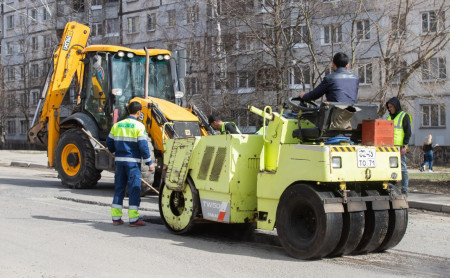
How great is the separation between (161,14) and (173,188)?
36461 millimetres

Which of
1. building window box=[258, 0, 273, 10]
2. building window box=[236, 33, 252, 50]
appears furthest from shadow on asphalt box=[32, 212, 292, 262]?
building window box=[236, 33, 252, 50]

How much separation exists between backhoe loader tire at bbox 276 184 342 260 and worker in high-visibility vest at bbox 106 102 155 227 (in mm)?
2762

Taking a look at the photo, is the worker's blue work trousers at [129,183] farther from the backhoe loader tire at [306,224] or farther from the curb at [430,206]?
the curb at [430,206]

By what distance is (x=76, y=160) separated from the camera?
14.2m

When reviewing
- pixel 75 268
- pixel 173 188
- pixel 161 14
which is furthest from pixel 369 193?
pixel 161 14

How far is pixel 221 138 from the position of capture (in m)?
7.64

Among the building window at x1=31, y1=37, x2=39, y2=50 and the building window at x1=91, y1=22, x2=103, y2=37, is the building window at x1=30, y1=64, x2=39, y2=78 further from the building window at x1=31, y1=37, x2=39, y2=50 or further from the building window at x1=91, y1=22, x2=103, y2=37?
the building window at x1=91, y1=22, x2=103, y2=37

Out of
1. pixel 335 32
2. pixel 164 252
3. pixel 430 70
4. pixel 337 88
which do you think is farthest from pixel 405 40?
pixel 164 252

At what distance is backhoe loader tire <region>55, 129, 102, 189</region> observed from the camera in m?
13.9

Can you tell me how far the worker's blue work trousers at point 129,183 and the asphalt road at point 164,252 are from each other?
398mm

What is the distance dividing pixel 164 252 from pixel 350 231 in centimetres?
217

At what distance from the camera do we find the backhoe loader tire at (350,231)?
6.61m

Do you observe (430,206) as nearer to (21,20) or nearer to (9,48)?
(21,20)

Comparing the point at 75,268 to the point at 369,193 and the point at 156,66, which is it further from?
the point at 156,66
